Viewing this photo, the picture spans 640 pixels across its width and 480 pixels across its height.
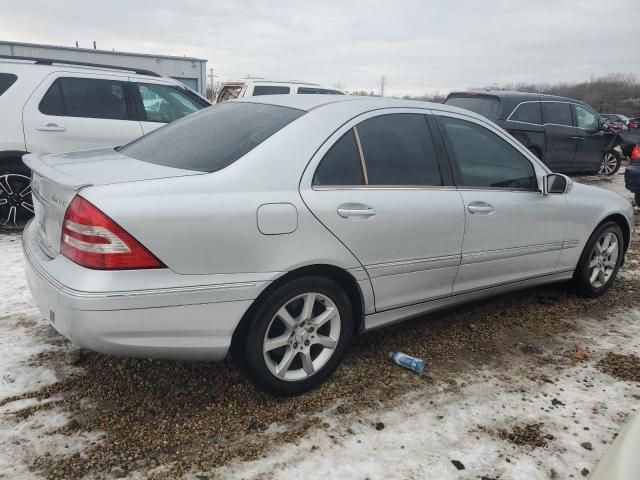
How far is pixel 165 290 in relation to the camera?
7.37ft

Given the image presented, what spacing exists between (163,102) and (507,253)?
464 centimetres

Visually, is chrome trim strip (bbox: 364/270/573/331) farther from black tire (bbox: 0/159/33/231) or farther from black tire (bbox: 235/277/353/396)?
black tire (bbox: 0/159/33/231)

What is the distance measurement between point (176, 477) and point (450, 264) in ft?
6.48

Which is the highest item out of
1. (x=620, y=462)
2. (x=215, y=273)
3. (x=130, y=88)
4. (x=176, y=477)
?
(x=130, y=88)

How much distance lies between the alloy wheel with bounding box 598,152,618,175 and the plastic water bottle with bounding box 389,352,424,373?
37.7ft

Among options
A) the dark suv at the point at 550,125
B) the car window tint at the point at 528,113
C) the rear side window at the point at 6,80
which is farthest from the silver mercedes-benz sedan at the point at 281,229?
the car window tint at the point at 528,113

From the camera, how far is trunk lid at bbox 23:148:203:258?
237cm

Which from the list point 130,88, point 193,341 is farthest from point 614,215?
point 130,88

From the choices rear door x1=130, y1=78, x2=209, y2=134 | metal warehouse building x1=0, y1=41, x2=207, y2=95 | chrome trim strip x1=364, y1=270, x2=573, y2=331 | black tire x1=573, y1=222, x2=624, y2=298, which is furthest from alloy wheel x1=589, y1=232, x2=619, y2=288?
metal warehouse building x1=0, y1=41, x2=207, y2=95

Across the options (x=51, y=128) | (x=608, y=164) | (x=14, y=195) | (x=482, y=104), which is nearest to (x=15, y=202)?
(x=14, y=195)

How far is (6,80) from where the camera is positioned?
5.42 m

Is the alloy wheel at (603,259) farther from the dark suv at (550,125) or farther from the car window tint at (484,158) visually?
the dark suv at (550,125)

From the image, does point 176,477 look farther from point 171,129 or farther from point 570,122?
point 570,122

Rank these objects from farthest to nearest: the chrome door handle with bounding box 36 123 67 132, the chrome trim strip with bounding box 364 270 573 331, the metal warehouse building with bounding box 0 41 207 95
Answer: the metal warehouse building with bounding box 0 41 207 95 → the chrome door handle with bounding box 36 123 67 132 → the chrome trim strip with bounding box 364 270 573 331
